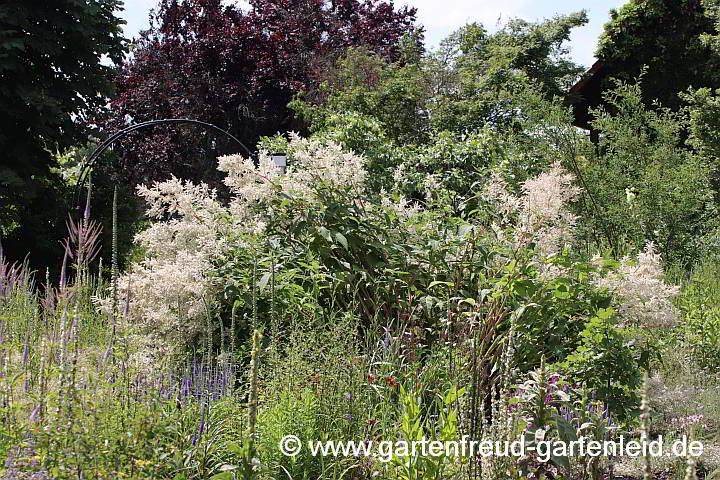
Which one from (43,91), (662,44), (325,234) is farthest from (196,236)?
(662,44)

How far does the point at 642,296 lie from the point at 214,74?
41.0 feet

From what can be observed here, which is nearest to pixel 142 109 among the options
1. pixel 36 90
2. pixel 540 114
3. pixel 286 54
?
pixel 286 54

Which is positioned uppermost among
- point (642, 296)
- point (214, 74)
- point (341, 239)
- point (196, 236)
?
point (214, 74)

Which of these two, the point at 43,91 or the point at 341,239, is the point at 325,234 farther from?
the point at 43,91

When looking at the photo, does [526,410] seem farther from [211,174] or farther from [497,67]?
[211,174]

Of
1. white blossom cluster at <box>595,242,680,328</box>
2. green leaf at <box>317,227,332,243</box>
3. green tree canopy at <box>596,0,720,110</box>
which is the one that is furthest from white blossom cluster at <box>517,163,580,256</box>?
green tree canopy at <box>596,0,720,110</box>

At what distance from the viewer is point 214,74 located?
1468 centimetres

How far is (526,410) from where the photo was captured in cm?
290

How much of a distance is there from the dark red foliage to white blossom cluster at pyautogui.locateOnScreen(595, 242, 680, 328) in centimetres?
1079

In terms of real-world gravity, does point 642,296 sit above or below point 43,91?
below

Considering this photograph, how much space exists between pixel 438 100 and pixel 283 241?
6885mm

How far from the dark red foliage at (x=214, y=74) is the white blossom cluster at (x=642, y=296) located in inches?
425

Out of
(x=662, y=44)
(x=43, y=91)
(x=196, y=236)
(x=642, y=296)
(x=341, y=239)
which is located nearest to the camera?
(x=642, y=296)

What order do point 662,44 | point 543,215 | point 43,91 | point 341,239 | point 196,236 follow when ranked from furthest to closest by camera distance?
1. point 662,44
2. point 43,91
3. point 196,236
4. point 341,239
5. point 543,215
